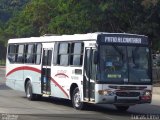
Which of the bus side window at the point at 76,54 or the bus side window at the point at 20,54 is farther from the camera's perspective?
the bus side window at the point at 20,54

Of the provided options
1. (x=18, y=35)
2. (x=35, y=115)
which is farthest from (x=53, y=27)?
(x=18, y=35)

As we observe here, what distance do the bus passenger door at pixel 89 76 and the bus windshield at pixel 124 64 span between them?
0.41 metres

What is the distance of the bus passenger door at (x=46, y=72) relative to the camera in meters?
21.4

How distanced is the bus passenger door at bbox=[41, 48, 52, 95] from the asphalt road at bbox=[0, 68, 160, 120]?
1.95 feet

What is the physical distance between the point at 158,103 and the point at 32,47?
19.9ft

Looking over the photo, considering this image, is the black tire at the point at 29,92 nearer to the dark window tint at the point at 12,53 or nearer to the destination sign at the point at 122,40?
the dark window tint at the point at 12,53

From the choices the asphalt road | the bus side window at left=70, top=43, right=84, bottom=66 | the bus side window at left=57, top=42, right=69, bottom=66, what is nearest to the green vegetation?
the bus side window at left=57, top=42, right=69, bottom=66

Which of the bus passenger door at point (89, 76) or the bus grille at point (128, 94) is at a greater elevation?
the bus passenger door at point (89, 76)

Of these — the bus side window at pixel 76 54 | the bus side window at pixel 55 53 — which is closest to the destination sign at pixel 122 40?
the bus side window at pixel 76 54

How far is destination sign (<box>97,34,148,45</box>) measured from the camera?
704 inches

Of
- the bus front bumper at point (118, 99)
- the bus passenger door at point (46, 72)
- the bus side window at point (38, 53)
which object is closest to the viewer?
the bus front bumper at point (118, 99)

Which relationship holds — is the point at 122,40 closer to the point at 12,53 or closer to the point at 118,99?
the point at 118,99

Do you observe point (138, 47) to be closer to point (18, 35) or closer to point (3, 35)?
point (18, 35)

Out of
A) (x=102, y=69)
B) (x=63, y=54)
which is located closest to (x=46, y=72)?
(x=63, y=54)
